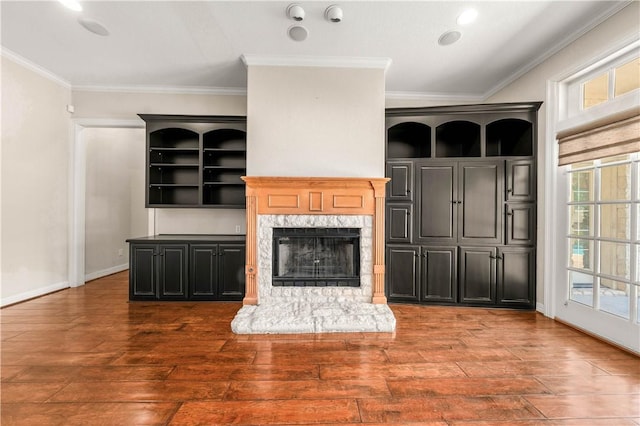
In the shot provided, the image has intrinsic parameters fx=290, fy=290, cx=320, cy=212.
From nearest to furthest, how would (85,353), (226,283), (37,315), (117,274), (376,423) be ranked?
(376,423) < (85,353) < (37,315) < (226,283) < (117,274)

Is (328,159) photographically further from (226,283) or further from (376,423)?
(376,423)

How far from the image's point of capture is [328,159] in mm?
3598

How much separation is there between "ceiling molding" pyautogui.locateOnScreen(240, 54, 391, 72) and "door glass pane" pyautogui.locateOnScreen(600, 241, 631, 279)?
2.97 meters

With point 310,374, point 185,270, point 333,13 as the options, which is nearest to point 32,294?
point 185,270

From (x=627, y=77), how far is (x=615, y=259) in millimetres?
1604

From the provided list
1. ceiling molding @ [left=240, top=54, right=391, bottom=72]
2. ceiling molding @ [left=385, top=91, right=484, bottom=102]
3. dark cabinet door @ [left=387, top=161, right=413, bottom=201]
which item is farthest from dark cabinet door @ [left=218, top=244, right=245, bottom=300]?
ceiling molding @ [left=385, top=91, right=484, bottom=102]

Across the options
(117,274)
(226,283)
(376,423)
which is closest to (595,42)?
(376,423)

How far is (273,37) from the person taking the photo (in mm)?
3117

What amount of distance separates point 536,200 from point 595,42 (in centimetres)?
164

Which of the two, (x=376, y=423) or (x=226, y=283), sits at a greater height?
(x=226, y=283)

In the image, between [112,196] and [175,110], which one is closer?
[175,110]

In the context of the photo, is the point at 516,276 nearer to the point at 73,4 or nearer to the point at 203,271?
the point at 203,271

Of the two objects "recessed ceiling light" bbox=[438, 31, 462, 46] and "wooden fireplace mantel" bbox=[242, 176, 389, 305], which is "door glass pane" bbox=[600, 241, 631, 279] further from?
"recessed ceiling light" bbox=[438, 31, 462, 46]

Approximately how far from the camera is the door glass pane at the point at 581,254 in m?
2.88
